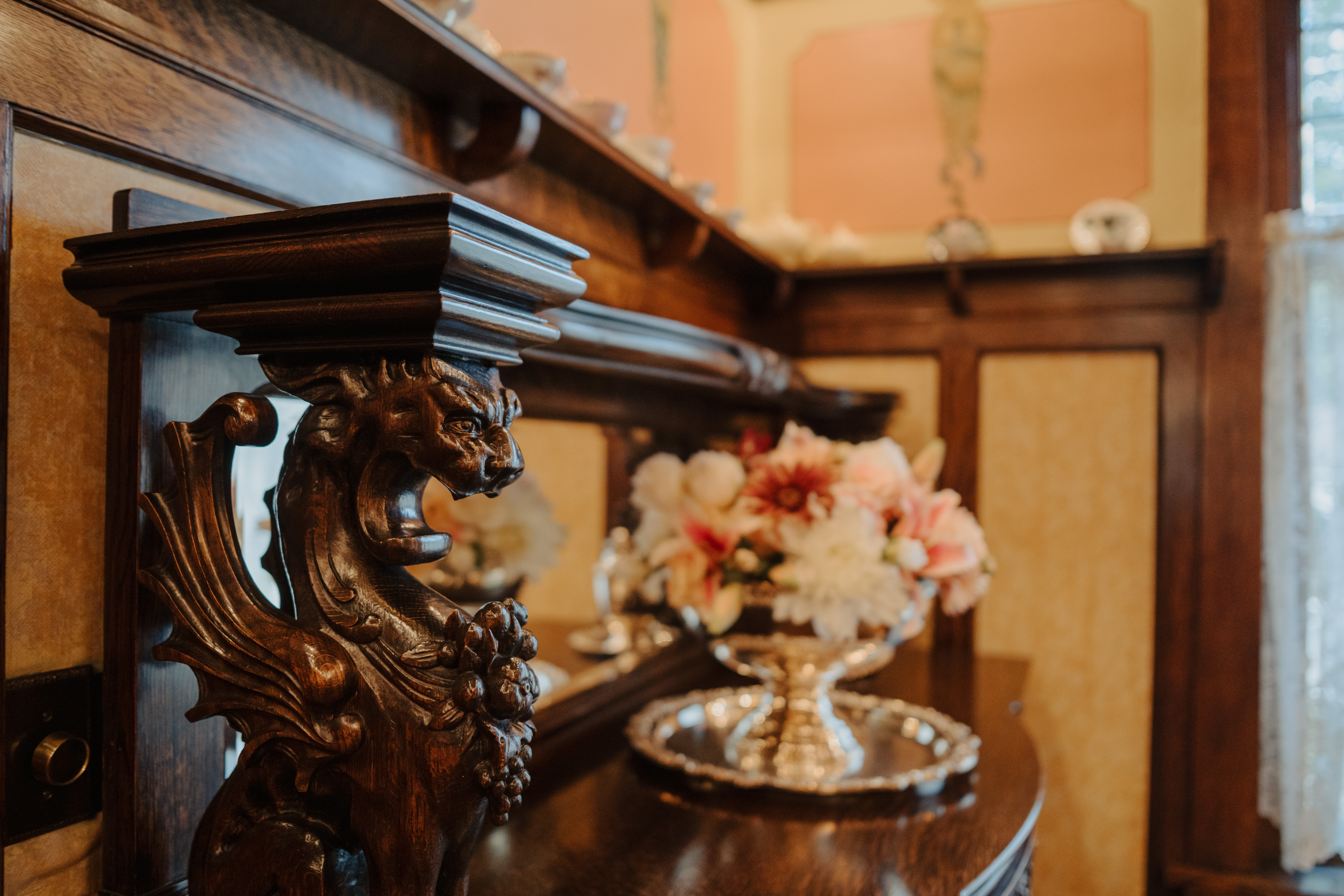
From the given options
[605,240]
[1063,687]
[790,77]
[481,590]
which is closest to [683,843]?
[481,590]

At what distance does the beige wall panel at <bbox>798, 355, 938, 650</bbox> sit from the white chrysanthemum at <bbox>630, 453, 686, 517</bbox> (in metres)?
1.45

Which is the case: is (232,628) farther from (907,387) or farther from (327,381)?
(907,387)

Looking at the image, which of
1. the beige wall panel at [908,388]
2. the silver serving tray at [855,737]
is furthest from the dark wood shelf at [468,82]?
the beige wall panel at [908,388]

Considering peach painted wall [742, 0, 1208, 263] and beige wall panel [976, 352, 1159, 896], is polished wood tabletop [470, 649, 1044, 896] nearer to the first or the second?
beige wall panel [976, 352, 1159, 896]

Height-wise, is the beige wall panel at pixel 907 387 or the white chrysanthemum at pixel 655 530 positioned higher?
the beige wall panel at pixel 907 387

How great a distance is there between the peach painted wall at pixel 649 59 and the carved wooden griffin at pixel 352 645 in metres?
1.32

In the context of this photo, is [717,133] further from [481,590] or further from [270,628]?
[270,628]

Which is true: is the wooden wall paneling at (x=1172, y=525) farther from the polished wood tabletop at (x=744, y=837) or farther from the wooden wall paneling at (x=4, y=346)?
the wooden wall paneling at (x=4, y=346)

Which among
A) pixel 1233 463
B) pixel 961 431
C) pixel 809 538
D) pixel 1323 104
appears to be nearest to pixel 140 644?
pixel 809 538

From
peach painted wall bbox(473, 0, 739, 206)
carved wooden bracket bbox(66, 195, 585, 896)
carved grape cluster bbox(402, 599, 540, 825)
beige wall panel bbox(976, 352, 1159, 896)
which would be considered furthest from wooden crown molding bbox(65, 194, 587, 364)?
beige wall panel bbox(976, 352, 1159, 896)

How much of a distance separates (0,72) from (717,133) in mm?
2579

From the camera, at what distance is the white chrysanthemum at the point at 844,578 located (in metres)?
1.26

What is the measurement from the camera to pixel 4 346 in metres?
0.76

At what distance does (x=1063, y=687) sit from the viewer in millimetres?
2686
